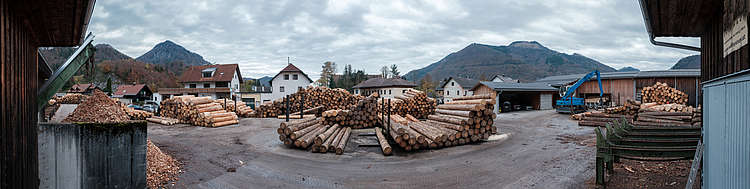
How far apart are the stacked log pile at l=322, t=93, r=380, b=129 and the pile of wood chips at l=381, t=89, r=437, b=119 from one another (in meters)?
4.78

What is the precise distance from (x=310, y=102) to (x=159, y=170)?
1695 cm

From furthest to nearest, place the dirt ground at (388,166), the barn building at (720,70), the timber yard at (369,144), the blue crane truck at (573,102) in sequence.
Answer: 1. the blue crane truck at (573,102)
2. the dirt ground at (388,166)
3. the timber yard at (369,144)
4. the barn building at (720,70)

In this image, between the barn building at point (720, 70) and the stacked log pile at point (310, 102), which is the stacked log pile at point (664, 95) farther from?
the stacked log pile at point (310, 102)

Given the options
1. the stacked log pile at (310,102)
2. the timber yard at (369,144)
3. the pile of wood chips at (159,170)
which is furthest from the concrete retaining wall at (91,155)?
the stacked log pile at (310,102)

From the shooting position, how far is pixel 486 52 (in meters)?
165

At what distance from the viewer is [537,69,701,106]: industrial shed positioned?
Answer: 25.3 metres

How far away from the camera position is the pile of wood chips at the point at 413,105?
65.7 ft

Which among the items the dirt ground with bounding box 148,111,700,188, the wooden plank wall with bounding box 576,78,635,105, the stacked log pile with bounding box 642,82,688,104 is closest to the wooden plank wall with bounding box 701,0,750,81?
the dirt ground with bounding box 148,111,700,188

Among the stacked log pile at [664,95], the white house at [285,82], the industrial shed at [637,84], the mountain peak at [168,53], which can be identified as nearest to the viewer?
the stacked log pile at [664,95]

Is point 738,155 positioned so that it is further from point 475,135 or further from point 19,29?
point 475,135

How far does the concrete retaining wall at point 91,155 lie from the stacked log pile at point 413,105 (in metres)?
15.3

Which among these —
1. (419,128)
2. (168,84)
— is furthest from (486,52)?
(419,128)

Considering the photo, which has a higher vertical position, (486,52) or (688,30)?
(486,52)

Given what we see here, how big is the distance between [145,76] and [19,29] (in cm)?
8495
